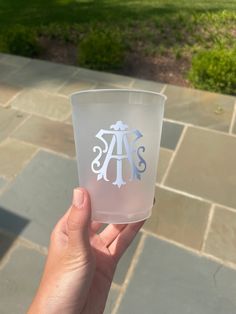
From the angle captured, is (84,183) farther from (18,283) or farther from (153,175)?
(18,283)

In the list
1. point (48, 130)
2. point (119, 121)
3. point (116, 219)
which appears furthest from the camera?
point (48, 130)

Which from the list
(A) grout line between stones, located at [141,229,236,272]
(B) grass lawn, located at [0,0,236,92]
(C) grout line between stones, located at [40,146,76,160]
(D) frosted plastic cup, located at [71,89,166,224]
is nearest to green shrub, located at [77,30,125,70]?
(B) grass lawn, located at [0,0,236,92]

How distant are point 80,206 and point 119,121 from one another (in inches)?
14.8

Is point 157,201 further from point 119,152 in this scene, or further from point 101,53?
point 101,53

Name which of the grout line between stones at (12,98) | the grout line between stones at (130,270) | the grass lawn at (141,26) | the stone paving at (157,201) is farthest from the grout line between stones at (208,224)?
the grout line between stones at (12,98)

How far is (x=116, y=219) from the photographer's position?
152 centimetres

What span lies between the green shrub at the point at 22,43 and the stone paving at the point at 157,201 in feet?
3.72

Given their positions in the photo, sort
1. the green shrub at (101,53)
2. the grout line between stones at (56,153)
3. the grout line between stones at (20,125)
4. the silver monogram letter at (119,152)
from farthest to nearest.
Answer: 1. the green shrub at (101,53)
2. the grout line between stones at (20,125)
3. the grout line between stones at (56,153)
4. the silver monogram letter at (119,152)

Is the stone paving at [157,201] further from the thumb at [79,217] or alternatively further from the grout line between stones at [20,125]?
the thumb at [79,217]

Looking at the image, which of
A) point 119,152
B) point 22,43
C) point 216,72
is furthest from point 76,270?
point 22,43

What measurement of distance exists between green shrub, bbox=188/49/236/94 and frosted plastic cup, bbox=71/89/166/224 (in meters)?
3.49

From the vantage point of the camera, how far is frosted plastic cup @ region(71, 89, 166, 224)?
138 cm

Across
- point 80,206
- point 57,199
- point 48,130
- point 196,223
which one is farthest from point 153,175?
point 48,130

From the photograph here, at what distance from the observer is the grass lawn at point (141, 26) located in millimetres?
5703
